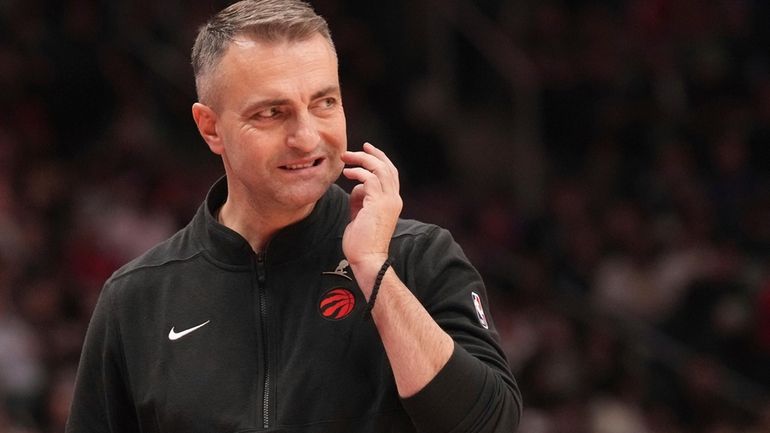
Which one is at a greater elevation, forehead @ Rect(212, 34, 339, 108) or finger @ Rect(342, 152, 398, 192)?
forehead @ Rect(212, 34, 339, 108)

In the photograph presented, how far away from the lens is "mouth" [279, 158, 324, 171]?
2833 millimetres

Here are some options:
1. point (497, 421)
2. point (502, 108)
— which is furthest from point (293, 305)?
point (502, 108)

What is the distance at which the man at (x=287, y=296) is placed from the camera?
8.98 ft

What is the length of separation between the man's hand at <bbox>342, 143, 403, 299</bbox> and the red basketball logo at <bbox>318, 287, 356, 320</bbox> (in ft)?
0.53

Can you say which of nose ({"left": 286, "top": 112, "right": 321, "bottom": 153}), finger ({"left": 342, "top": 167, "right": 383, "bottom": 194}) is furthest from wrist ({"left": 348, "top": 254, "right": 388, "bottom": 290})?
nose ({"left": 286, "top": 112, "right": 321, "bottom": 153})

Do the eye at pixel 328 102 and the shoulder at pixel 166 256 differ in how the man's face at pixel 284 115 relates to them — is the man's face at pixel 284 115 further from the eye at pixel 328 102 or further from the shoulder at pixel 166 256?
the shoulder at pixel 166 256

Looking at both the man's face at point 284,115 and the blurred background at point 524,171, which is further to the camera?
the blurred background at point 524,171

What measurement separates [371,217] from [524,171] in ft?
26.4

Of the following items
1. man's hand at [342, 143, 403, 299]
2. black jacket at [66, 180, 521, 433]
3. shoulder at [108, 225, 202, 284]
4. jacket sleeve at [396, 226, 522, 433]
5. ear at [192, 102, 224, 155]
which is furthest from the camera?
shoulder at [108, 225, 202, 284]

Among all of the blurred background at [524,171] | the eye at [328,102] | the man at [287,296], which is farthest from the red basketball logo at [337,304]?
the blurred background at [524,171]

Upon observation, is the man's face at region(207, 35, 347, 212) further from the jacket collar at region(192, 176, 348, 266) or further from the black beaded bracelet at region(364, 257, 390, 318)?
the black beaded bracelet at region(364, 257, 390, 318)

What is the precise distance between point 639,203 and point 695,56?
137cm

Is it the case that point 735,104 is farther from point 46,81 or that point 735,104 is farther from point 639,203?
point 46,81

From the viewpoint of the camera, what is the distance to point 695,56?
10164 mm
